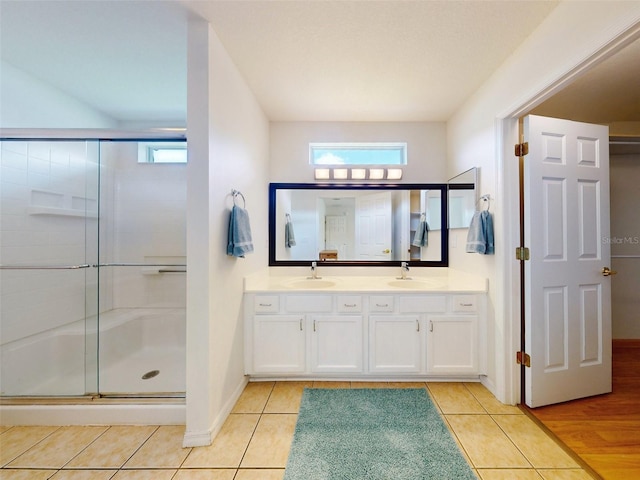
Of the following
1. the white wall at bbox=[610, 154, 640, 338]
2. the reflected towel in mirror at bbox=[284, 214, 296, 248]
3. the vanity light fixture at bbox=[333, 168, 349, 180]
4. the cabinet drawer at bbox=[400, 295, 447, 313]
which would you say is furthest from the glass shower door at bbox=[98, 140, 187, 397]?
the white wall at bbox=[610, 154, 640, 338]

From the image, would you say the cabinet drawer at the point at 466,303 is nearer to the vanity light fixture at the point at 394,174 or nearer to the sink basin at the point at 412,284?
the sink basin at the point at 412,284

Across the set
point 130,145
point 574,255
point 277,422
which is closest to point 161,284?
point 130,145

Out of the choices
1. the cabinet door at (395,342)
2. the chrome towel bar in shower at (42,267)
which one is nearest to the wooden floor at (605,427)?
the cabinet door at (395,342)

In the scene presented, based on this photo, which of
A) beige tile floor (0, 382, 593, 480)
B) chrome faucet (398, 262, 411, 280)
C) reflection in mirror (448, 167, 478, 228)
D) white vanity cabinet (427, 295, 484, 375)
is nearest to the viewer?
beige tile floor (0, 382, 593, 480)

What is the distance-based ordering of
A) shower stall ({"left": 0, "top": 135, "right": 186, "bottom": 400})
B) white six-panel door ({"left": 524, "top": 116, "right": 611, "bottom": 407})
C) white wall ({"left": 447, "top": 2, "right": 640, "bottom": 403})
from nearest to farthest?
white wall ({"left": 447, "top": 2, "right": 640, "bottom": 403})
white six-panel door ({"left": 524, "top": 116, "right": 611, "bottom": 407})
shower stall ({"left": 0, "top": 135, "right": 186, "bottom": 400})

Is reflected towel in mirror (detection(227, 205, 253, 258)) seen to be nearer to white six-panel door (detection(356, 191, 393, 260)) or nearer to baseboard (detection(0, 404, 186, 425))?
baseboard (detection(0, 404, 186, 425))

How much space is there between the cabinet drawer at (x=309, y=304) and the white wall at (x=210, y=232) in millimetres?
457

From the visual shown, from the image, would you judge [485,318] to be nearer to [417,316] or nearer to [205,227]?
[417,316]

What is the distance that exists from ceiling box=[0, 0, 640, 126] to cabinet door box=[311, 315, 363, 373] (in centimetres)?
190

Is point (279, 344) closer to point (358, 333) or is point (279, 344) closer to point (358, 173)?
point (358, 333)

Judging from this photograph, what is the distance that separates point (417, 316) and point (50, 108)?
356cm

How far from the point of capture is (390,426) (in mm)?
1678

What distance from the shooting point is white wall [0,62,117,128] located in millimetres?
2014

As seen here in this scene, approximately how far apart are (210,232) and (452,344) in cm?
203
